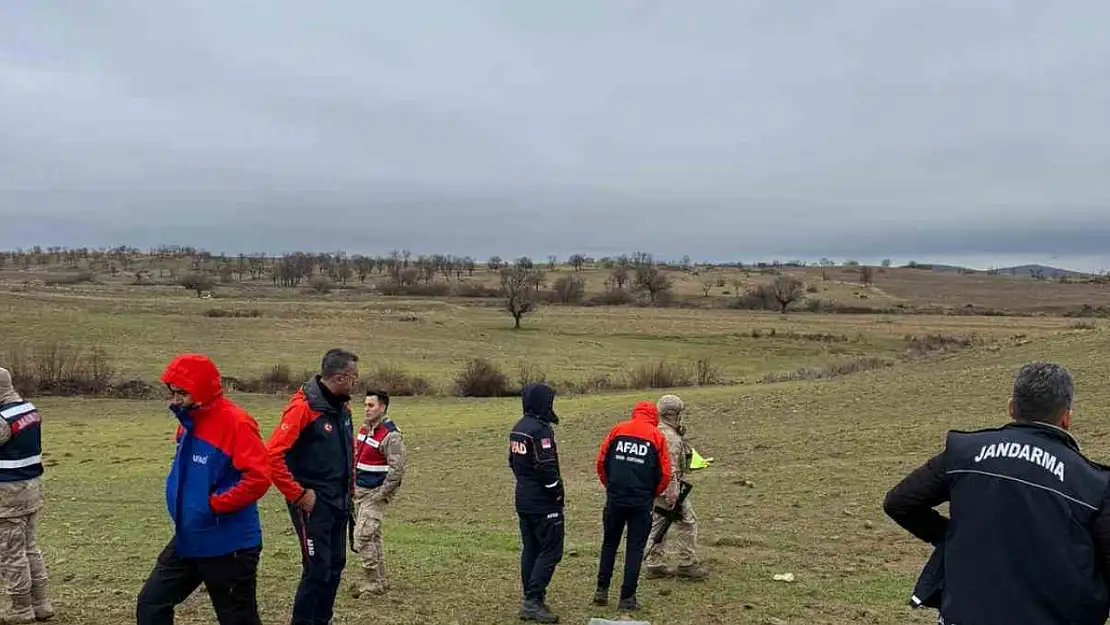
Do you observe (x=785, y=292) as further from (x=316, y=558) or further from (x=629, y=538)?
(x=316, y=558)

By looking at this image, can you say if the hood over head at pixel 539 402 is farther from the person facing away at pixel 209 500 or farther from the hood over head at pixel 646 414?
the person facing away at pixel 209 500

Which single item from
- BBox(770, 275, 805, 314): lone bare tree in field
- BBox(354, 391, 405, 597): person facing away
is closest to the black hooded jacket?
BBox(354, 391, 405, 597): person facing away

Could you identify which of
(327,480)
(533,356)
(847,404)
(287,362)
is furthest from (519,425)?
(533,356)

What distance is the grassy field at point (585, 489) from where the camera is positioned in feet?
26.6

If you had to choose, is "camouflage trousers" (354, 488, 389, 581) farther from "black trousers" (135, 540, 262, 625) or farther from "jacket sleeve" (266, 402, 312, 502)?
"black trousers" (135, 540, 262, 625)

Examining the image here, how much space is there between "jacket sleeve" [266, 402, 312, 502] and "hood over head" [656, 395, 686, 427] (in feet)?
12.4

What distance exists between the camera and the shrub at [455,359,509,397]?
110 ft

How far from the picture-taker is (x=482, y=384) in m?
33.5

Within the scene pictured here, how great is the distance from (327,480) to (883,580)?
5.87 metres

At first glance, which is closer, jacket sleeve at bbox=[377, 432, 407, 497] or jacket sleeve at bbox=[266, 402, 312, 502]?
jacket sleeve at bbox=[266, 402, 312, 502]

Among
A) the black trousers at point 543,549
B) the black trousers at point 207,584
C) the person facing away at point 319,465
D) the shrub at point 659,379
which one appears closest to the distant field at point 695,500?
the black trousers at point 543,549

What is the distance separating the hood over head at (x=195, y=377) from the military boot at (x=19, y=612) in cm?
324

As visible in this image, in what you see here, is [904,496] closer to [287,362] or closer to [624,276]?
[287,362]

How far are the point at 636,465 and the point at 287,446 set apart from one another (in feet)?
10.3
